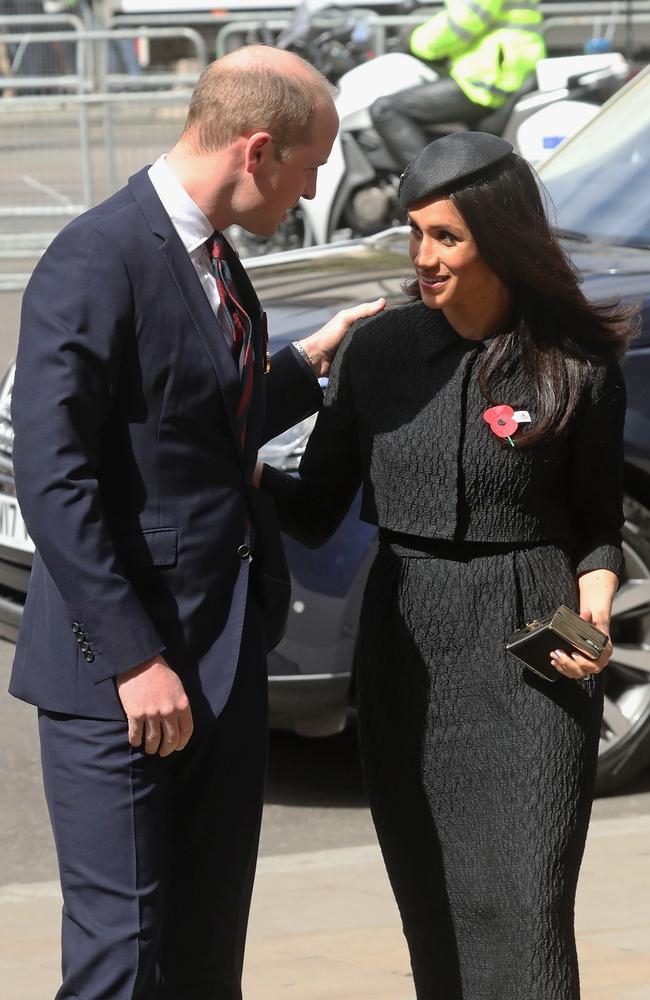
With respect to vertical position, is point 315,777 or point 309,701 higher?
point 309,701

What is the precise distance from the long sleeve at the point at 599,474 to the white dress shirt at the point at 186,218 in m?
0.66

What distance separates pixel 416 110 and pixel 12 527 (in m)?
6.93

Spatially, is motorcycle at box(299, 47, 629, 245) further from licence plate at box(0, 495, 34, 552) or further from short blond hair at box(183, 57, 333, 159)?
short blond hair at box(183, 57, 333, 159)

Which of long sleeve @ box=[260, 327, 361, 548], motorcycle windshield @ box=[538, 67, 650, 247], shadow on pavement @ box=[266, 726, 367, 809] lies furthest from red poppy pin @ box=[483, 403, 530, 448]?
motorcycle windshield @ box=[538, 67, 650, 247]

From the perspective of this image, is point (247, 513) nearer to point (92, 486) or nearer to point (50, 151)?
point (92, 486)

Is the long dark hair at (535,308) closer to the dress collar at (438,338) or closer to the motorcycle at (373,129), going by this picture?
the dress collar at (438,338)

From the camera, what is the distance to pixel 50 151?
1396cm

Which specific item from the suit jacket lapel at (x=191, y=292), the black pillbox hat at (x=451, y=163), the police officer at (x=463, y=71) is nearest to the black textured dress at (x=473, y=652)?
the black pillbox hat at (x=451, y=163)

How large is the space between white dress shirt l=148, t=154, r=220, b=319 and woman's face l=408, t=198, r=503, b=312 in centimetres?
38

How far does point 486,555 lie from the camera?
2.96 metres

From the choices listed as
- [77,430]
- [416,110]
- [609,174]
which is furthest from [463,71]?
[77,430]

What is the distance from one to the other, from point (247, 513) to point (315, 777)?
8.34 feet

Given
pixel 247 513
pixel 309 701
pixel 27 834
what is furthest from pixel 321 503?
pixel 27 834

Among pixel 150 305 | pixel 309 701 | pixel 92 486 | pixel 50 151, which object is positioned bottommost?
pixel 50 151
